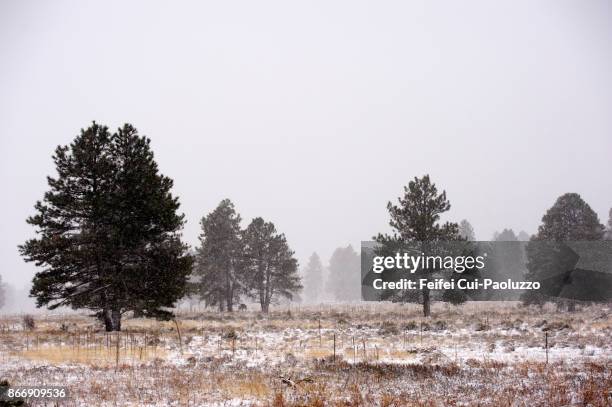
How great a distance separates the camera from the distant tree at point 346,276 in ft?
328

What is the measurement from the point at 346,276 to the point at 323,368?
300 ft

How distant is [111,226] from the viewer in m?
22.4

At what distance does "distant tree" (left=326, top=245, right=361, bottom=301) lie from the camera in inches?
3932

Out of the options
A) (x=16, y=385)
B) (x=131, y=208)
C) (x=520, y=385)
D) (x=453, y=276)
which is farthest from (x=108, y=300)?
(x=453, y=276)

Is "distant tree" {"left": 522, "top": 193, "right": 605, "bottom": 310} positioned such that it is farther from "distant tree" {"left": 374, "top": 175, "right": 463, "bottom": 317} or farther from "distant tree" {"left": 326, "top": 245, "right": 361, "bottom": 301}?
"distant tree" {"left": 326, "top": 245, "right": 361, "bottom": 301}

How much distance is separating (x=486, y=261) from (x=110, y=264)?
165 feet

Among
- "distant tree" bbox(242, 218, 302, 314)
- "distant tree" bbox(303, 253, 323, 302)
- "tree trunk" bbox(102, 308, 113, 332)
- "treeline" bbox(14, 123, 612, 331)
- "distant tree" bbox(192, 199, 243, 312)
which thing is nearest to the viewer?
"treeline" bbox(14, 123, 612, 331)

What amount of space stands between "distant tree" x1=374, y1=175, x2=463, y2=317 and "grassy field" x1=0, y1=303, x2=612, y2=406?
10381 mm

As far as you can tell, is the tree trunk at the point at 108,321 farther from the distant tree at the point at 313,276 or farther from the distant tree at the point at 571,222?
the distant tree at the point at 313,276

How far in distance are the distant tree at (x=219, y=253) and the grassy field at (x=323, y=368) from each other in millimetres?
20281

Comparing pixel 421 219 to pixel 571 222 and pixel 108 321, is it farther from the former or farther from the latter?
pixel 108 321

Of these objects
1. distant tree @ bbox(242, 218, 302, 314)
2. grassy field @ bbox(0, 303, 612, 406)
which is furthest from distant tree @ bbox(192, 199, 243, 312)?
grassy field @ bbox(0, 303, 612, 406)

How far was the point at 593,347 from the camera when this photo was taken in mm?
17531

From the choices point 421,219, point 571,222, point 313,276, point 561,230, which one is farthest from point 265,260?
point 313,276
